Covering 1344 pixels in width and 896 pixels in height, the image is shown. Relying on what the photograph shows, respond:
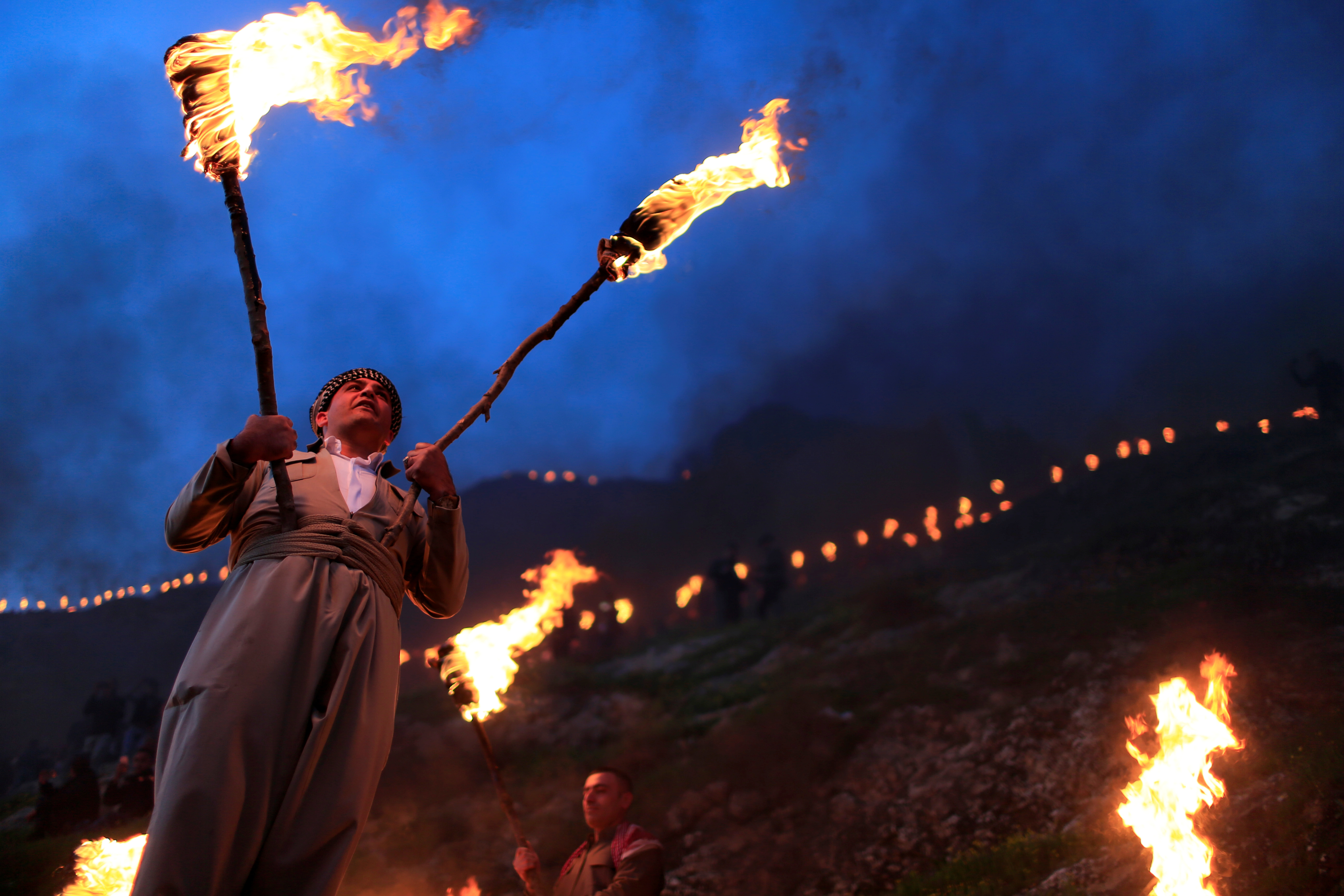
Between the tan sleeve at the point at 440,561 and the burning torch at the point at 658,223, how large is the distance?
18 cm

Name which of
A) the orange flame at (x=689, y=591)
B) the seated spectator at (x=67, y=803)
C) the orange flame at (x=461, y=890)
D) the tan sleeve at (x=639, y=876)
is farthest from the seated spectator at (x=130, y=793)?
the orange flame at (x=689, y=591)

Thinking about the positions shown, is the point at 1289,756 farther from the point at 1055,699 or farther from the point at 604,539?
the point at 604,539

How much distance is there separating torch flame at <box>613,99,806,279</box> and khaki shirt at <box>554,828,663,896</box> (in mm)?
3966

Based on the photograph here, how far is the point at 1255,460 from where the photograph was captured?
17844mm

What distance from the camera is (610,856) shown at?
5090 mm

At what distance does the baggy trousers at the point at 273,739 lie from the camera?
1.99 meters

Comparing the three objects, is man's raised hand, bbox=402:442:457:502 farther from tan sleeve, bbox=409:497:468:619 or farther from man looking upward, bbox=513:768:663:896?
man looking upward, bbox=513:768:663:896

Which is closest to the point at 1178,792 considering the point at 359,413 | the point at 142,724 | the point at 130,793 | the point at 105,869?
the point at 359,413

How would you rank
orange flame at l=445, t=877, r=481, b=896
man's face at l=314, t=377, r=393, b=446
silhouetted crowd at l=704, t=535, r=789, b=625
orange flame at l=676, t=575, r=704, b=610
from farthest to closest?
orange flame at l=676, t=575, r=704, b=610 → silhouetted crowd at l=704, t=535, r=789, b=625 → orange flame at l=445, t=877, r=481, b=896 → man's face at l=314, t=377, r=393, b=446

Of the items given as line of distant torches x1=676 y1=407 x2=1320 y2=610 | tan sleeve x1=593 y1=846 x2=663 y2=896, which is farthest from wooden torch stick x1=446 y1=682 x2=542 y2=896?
line of distant torches x1=676 y1=407 x2=1320 y2=610

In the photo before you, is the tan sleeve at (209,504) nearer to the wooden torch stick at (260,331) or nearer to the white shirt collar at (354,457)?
the wooden torch stick at (260,331)

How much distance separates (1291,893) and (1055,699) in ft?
15.4

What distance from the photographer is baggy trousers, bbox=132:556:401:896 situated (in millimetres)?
1990

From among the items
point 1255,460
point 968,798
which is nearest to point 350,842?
point 968,798
